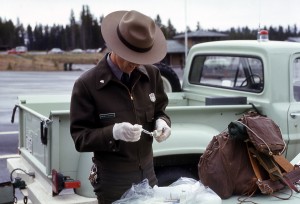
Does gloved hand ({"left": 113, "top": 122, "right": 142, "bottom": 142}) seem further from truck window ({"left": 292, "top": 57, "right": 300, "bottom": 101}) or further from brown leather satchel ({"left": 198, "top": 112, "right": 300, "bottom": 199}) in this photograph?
truck window ({"left": 292, "top": 57, "right": 300, "bottom": 101})

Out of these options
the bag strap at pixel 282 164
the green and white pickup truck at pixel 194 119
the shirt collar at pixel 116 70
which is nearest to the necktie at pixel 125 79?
the shirt collar at pixel 116 70

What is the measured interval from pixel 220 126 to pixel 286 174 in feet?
6.12

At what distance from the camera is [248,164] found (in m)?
3.12

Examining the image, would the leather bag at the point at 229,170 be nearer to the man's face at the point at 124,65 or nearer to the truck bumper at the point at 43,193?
the man's face at the point at 124,65

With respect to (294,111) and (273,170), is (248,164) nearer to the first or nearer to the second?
(273,170)

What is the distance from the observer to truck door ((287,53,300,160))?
16.3 feet

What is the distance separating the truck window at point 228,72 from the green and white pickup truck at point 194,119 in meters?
0.01

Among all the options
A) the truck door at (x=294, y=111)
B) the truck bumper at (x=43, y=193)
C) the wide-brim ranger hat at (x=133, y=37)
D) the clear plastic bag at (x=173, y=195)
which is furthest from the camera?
the truck door at (x=294, y=111)

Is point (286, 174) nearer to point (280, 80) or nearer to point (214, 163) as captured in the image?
point (214, 163)

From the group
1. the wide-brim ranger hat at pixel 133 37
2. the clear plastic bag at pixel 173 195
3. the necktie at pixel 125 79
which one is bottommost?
the clear plastic bag at pixel 173 195

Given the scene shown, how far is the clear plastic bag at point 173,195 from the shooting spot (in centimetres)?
260

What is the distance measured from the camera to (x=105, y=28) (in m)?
3.07

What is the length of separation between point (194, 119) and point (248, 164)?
5.71 ft

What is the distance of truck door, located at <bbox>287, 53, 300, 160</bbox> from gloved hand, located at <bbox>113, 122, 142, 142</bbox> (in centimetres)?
256
